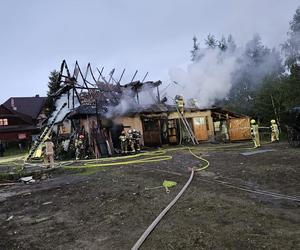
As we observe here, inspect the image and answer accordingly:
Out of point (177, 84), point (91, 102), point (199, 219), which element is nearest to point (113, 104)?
point (91, 102)

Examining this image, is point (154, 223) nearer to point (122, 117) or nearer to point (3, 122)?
point (122, 117)

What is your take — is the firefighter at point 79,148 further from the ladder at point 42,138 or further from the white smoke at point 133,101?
the ladder at point 42,138

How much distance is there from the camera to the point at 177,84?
91.0 ft

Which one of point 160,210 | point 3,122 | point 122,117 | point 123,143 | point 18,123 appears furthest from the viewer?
point 18,123

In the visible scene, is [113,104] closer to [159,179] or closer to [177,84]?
[177,84]

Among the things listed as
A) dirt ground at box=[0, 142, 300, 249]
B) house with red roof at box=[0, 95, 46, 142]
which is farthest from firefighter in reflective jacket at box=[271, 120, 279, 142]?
house with red roof at box=[0, 95, 46, 142]

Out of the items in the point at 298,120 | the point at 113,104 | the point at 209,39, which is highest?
the point at 209,39

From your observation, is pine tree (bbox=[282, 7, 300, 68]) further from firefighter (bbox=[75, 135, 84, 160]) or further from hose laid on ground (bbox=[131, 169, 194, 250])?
hose laid on ground (bbox=[131, 169, 194, 250])

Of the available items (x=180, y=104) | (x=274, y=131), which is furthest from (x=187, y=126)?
(x=274, y=131)

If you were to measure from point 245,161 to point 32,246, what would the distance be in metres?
8.88

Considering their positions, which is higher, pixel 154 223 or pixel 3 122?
pixel 3 122

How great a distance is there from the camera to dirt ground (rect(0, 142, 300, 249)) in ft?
17.0

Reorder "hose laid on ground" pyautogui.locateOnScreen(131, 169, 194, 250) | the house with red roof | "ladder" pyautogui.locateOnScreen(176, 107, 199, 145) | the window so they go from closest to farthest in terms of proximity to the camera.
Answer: "hose laid on ground" pyautogui.locateOnScreen(131, 169, 194, 250) → "ladder" pyautogui.locateOnScreen(176, 107, 199, 145) → the house with red roof → the window

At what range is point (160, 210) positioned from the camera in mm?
6840
